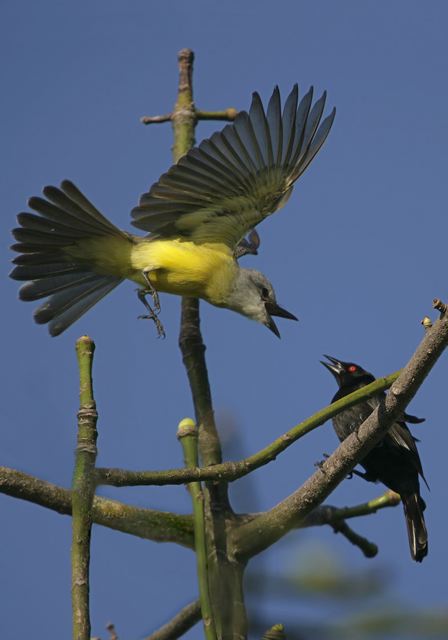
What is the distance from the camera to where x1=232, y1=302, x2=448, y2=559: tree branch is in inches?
100

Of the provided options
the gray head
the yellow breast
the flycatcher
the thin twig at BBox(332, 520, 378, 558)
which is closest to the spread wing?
the flycatcher

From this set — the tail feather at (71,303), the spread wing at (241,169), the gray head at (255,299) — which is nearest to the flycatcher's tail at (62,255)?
the tail feather at (71,303)

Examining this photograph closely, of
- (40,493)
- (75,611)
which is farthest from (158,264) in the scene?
(75,611)

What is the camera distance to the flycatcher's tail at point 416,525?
16.0 feet

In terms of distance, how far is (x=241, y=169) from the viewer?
4.91 m

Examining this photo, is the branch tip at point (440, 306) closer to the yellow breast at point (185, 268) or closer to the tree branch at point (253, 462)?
the tree branch at point (253, 462)

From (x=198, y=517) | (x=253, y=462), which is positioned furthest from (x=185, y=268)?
(x=253, y=462)

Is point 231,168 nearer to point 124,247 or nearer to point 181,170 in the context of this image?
point 181,170

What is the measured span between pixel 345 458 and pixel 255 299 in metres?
2.48

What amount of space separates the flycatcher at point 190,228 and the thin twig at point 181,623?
156 centimetres

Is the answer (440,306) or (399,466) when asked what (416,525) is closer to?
(399,466)

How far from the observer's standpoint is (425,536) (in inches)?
196

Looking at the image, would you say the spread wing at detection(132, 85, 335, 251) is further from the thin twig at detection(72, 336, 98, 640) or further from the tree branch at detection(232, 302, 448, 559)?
the thin twig at detection(72, 336, 98, 640)

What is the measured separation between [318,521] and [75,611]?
2860 mm
